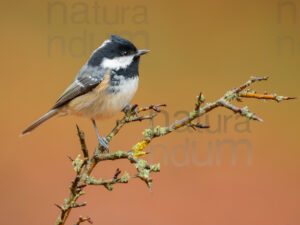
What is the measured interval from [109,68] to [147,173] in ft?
2.35

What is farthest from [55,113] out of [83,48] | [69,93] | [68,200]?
[83,48]

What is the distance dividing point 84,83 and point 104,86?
0.25 feet

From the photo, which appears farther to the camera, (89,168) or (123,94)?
(123,94)

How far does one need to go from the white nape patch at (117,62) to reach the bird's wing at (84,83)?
0.02 meters

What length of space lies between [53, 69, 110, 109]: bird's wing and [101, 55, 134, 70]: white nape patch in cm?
2

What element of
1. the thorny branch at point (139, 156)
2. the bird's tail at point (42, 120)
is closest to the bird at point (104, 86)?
the bird's tail at point (42, 120)

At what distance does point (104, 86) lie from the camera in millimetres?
1203

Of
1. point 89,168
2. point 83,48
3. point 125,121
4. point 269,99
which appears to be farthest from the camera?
point 83,48

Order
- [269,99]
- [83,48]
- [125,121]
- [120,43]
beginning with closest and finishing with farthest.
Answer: [269,99] → [125,121] → [120,43] → [83,48]

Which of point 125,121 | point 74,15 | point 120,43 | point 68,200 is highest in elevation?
point 74,15

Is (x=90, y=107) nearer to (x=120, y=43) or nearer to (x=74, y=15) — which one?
(x=120, y=43)

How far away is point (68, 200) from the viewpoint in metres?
0.60

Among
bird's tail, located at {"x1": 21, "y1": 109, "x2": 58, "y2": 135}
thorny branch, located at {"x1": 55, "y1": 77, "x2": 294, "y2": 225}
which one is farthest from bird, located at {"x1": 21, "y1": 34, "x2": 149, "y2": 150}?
thorny branch, located at {"x1": 55, "y1": 77, "x2": 294, "y2": 225}

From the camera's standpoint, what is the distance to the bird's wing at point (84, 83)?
3.92 ft
